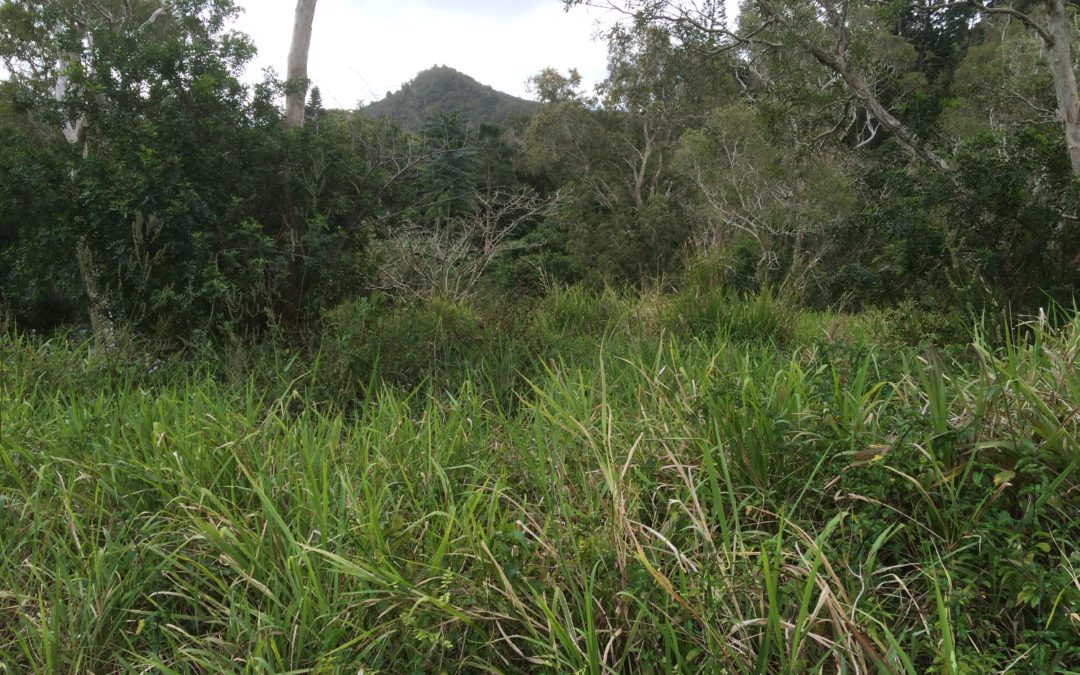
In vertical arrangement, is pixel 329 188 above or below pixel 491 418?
above

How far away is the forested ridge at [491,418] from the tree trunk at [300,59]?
0.04 metres

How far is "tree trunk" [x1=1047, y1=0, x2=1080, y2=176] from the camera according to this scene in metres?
6.43

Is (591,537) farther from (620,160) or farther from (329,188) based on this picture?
(620,160)

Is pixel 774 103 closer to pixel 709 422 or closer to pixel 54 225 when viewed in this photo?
pixel 709 422

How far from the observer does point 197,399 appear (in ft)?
10.5

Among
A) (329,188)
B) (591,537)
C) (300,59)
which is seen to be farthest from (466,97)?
(591,537)

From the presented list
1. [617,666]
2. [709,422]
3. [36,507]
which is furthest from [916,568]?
[36,507]

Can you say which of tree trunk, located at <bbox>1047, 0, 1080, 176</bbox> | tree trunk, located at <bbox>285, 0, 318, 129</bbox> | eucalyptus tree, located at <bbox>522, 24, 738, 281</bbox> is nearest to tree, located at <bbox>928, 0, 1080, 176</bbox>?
tree trunk, located at <bbox>1047, 0, 1080, 176</bbox>

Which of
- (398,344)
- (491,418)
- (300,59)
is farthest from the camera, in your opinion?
(300,59)

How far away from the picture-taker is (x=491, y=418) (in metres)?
3.43

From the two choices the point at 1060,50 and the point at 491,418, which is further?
the point at 1060,50

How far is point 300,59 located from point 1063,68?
8.25 m

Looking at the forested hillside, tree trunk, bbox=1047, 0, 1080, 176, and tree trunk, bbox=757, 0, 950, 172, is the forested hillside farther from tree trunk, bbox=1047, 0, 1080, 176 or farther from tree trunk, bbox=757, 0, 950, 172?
tree trunk, bbox=1047, 0, 1080, 176

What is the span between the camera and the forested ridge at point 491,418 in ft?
5.80
